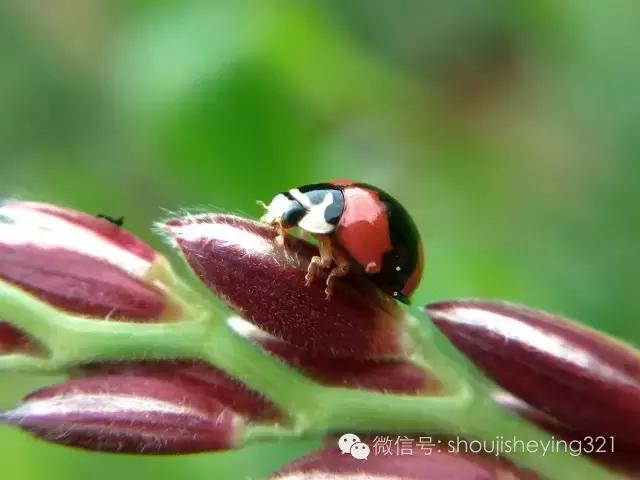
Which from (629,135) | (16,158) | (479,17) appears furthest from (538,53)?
(16,158)

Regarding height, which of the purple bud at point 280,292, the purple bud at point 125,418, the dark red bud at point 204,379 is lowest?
the purple bud at point 125,418

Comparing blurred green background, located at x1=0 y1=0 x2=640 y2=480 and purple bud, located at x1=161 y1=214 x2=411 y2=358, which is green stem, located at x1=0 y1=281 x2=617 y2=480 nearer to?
purple bud, located at x1=161 y1=214 x2=411 y2=358

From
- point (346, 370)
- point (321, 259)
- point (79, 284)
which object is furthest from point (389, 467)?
point (79, 284)

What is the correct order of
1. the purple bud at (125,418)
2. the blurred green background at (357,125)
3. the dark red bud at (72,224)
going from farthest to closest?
the blurred green background at (357,125), the dark red bud at (72,224), the purple bud at (125,418)

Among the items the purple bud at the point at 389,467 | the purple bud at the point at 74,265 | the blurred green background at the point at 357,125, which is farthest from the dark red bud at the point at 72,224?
the blurred green background at the point at 357,125

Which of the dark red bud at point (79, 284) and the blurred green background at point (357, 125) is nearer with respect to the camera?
the dark red bud at point (79, 284)

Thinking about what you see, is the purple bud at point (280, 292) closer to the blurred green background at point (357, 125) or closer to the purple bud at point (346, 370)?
the purple bud at point (346, 370)
